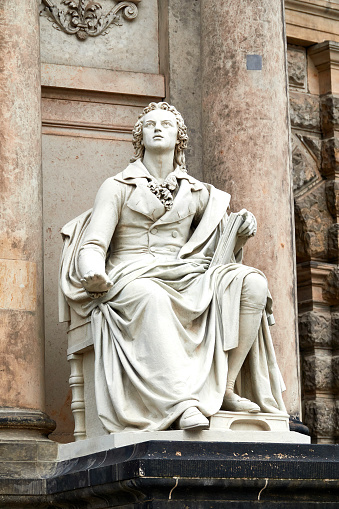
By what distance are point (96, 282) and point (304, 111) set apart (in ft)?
14.3

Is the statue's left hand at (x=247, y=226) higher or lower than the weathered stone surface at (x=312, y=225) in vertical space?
lower

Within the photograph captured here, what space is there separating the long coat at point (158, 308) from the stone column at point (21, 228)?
1.40 ft

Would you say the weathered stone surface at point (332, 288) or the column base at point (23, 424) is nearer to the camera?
the column base at point (23, 424)

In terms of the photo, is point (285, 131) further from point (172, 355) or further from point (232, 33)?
point (172, 355)

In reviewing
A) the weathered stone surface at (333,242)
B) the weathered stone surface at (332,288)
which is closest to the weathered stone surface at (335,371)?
the weathered stone surface at (332,288)

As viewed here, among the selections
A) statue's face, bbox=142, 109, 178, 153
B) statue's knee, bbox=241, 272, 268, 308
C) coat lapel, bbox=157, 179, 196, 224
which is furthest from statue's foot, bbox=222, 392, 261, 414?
statue's face, bbox=142, 109, 178, 153

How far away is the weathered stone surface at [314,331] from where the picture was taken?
10.1m

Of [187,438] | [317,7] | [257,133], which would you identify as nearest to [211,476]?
[187,438]

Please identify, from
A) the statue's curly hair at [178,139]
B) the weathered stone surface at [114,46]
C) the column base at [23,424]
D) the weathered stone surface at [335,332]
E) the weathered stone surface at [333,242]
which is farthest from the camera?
the weathered stone surface at [333,242]

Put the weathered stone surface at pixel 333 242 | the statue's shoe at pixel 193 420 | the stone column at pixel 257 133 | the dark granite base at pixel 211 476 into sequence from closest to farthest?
the dark granite base at pixel 211 476
the statue's shoe at pixel 193 420
the stone column at pixel 257 133
the weathered stone surface at pixel 333 242

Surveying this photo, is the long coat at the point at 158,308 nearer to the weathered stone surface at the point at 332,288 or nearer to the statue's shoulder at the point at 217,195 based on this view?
the statue's shoulder at the point at 217,195

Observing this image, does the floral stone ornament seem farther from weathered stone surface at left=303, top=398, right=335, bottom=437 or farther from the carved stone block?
weathered stone surface at left=303, top=398, right=335, bottom=437

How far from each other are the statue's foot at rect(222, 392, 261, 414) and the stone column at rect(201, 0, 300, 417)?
1640 mm

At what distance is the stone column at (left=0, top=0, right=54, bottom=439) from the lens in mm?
7578
